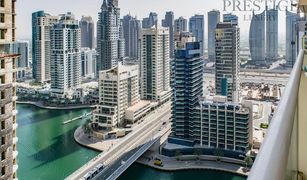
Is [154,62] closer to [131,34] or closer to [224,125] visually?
[224,125]

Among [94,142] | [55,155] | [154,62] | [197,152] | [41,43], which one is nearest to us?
[197,152]

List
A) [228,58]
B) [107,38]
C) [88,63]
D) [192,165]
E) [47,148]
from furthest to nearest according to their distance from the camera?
[88,63], [107,38], [228,58], [47,148], [192,165]

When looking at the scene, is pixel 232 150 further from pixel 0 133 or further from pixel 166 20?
pixel 166 20

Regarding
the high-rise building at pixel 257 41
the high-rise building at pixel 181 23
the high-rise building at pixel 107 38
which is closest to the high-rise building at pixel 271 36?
the high-rise building at pixel 257 41

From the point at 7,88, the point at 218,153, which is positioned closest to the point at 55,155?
the point at 218,153

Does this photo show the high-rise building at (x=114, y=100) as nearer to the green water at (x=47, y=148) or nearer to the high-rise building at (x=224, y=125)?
the green water at (x=47, y=148)

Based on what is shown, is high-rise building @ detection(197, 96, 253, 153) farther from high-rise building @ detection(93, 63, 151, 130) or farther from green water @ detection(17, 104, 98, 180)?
high-rise building @ detection(93, 63, 151, 130)

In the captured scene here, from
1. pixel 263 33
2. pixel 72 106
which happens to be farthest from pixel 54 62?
pixel 263 33
